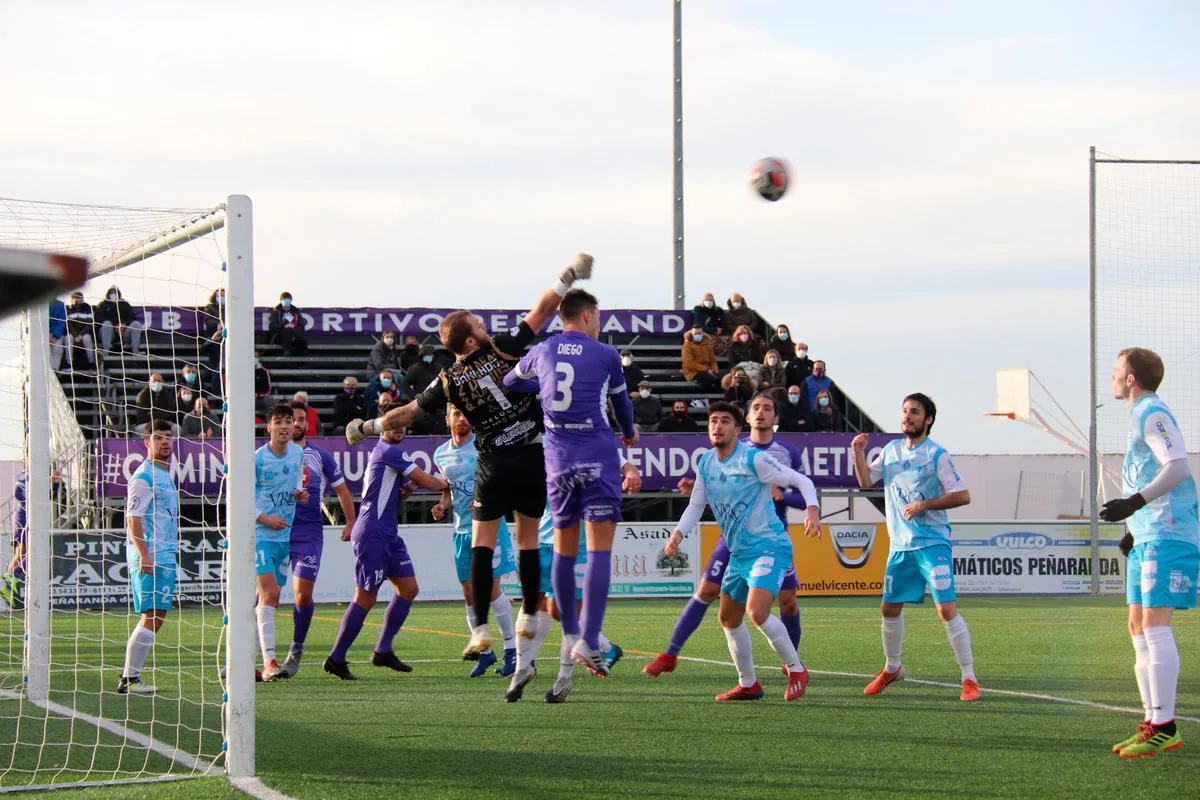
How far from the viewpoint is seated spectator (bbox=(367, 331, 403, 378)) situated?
2628cm

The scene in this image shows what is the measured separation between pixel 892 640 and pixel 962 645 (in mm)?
532

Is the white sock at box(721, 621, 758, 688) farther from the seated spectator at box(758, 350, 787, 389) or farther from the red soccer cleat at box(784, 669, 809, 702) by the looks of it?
the seated spectator at box(758, 350, 787, 389)

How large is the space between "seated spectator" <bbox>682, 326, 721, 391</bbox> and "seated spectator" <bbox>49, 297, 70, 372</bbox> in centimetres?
1756

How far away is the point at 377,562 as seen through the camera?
10.9 meters

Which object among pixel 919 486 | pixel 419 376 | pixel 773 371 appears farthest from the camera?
pixel 773 371

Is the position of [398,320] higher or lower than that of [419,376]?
higher

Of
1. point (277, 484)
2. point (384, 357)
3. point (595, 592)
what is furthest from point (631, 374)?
point (595, 592)

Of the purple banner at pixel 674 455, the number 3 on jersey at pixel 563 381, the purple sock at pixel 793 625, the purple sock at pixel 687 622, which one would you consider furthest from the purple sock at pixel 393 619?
the purple banner at pixel 674 455

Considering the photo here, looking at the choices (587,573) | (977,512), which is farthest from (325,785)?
(977,512)

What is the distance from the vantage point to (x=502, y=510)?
822 cm

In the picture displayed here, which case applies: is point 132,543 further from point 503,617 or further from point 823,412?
point 823,412

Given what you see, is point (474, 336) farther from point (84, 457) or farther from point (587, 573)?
point (84, 457)

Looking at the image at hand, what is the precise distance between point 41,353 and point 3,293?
26.7ft

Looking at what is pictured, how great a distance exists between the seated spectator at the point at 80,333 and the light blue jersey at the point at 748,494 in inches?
166
